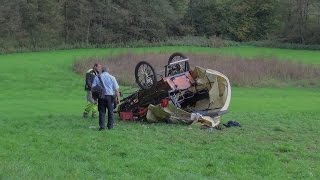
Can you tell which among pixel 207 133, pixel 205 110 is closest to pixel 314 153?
pixel 207 133

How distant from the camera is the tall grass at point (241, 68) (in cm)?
3728

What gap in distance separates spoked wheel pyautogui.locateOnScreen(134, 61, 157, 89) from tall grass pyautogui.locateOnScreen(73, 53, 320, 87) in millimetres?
16254

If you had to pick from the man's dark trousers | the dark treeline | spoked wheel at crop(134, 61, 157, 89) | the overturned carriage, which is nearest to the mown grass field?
the man's dark trousers

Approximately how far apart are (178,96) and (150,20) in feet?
170

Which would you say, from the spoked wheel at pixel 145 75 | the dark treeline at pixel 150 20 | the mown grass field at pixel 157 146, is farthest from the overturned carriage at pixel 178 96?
the dark treeline at pixel 150 20

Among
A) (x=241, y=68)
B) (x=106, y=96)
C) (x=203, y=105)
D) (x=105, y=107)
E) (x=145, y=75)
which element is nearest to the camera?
(x=106, y=96)

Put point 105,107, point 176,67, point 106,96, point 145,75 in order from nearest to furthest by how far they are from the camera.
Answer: point 106,96 < point 105,107 < point 145,75 < point 176,67

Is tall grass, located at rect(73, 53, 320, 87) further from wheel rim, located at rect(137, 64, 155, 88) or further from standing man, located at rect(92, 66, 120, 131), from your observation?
standing man, located at rect(92, 66, 120, 131)

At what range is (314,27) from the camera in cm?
7138

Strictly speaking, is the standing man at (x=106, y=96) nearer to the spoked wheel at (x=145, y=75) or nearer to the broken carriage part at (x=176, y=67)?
the spoked wheel at (x=145, y=75)

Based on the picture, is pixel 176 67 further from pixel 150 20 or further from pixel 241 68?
pixel 150 20

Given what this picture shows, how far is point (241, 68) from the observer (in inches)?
1563

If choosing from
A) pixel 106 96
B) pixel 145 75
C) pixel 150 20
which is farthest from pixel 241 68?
pixel 150 20

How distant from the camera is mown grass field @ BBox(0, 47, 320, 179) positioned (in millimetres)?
10078
